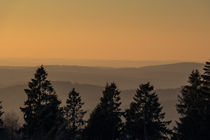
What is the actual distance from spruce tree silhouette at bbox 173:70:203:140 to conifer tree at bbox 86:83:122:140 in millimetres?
6204

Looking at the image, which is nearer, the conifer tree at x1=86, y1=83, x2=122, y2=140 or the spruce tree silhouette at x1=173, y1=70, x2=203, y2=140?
the spruce tree silhouette at x1=173, y1=70, x2=203, y2=140

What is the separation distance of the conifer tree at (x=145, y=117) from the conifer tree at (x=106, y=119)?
1202 millimetres

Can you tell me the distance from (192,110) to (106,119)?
27.7 feet

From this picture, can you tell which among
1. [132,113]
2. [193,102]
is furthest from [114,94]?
[193,102]

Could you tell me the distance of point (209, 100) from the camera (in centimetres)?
3819

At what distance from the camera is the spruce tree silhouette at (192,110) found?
124ft

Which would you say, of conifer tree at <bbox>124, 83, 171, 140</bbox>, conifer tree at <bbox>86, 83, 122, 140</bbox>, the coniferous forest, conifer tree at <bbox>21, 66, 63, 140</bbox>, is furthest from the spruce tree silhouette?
conifer tree at <bbox>21, 66, 63, 140</bbox>

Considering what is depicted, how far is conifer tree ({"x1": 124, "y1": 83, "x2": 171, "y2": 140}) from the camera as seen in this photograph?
1583 inches

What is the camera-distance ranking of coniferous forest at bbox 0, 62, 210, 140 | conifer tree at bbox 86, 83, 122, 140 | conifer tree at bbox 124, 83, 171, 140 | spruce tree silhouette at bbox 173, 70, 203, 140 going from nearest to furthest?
coniferous forest at bbox 0, 62, 210, 140 < spruce tree silhouette at bbox 173, 70, 203, 140 < conifer tree at bbox 86, 83, 122, 140 < conifer tree at bbox 124, 83, 171, 140

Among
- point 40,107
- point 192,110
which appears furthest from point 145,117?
point 40,107

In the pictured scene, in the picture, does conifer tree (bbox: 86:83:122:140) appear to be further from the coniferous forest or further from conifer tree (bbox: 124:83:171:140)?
conifer tree (bbox: 124:83:171:140)

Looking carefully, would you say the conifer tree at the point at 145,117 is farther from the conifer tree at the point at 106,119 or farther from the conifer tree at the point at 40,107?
the conifer tree at the point at 40,107

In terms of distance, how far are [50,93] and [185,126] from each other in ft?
43.8

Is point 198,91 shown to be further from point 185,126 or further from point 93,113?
point 93,113
